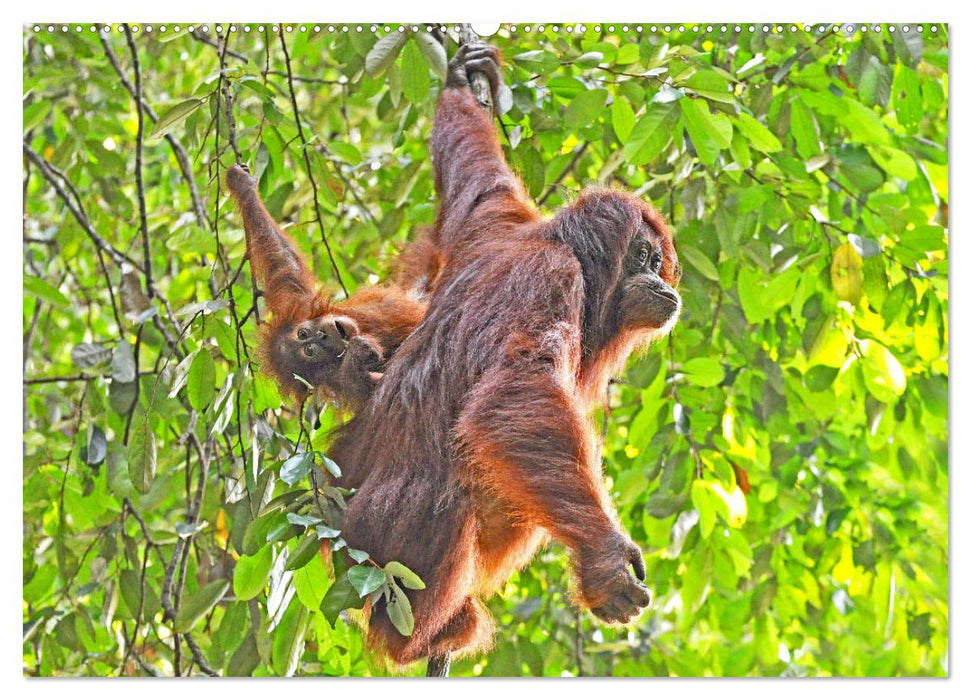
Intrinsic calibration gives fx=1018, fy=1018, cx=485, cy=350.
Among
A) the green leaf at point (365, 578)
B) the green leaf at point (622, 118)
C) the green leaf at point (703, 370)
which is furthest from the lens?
the green leaf at point (703, 370)

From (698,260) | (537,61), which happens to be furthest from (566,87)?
(698,260)

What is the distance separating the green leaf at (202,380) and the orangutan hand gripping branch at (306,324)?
0.87ft

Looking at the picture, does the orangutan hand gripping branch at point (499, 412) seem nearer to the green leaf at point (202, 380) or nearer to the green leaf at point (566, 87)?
the green leaf at point (202, 380)

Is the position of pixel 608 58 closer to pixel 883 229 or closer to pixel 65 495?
pixel 883 229

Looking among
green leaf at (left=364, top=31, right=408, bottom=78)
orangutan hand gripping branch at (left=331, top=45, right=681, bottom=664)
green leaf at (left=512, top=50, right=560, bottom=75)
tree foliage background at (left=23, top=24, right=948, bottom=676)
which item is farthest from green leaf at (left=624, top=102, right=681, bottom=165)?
green leaf at (left=364, top=31, right=408, bottom=78)

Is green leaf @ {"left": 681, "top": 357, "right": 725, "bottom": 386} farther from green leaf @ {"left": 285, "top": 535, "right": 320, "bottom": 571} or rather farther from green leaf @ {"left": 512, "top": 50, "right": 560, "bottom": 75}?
green leaf @ {"left": 285, "top": 535, "right": 320, "bottom": 571}

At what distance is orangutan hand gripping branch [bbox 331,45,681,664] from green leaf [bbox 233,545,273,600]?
0.22 m

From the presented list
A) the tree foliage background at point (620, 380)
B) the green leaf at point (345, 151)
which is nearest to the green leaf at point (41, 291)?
the tree foliage background at point (620, 380)

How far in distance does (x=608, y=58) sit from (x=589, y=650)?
83.4 inches

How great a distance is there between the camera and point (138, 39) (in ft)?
12.2

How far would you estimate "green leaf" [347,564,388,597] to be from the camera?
85.6 inches

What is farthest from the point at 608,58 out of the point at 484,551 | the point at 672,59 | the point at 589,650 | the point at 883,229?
the point at 589,650

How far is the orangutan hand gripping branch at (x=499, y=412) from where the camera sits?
7.46 ft

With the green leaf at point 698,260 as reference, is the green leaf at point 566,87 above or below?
above
